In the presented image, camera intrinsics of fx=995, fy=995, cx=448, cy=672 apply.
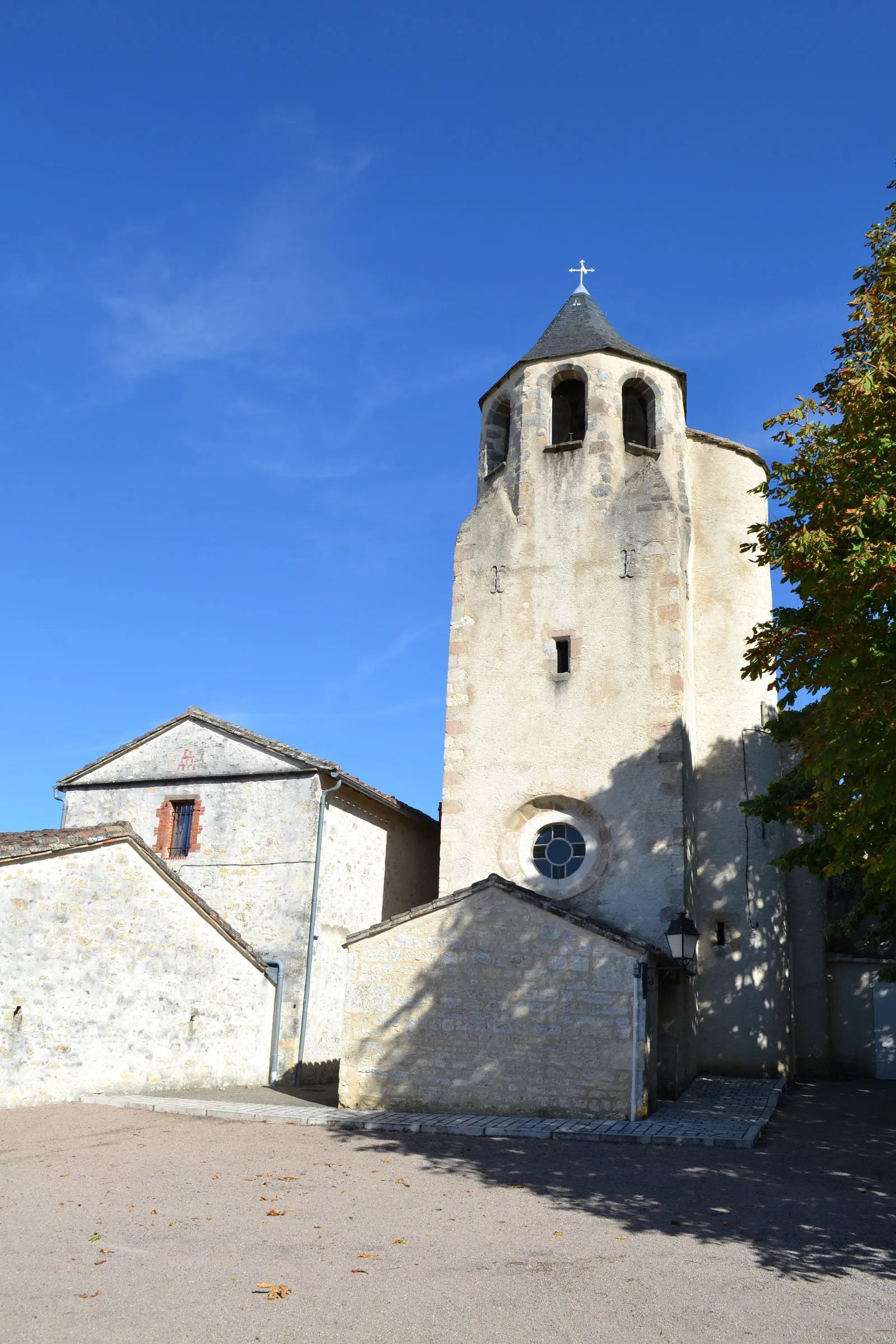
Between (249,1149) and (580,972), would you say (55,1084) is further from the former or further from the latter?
Answer: (580,972)

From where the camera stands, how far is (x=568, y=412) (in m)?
19.6

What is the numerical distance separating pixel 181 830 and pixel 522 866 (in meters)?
6.44

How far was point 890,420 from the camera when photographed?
8633mm

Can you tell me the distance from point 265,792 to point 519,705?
15.5ft

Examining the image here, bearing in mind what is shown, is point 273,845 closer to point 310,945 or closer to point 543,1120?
point 310,945

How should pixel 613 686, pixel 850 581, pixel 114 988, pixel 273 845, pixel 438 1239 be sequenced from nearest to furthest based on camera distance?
pixel 438 1239 → pixel 850 581 → pixel 114 988 → pixel 613 686 → pixel 273 845

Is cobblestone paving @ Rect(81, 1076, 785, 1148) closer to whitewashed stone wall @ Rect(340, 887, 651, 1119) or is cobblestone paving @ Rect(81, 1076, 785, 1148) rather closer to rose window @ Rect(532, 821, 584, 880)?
whitewashed stone wall @ Rect(340, 887, 651, 1119)

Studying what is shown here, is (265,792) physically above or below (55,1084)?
above

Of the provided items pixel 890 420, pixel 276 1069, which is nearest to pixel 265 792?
pixel 276 1069

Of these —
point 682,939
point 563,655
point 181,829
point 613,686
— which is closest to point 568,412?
point 563,655

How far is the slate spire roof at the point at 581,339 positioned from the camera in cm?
1838

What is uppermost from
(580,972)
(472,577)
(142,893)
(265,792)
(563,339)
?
Answer: (563,339)

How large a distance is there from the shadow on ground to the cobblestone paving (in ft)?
0.66

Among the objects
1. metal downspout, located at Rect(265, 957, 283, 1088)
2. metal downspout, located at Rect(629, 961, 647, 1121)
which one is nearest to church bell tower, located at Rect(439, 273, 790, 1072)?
metal downspout, located at Rect(629, 961, 647, 1121)
